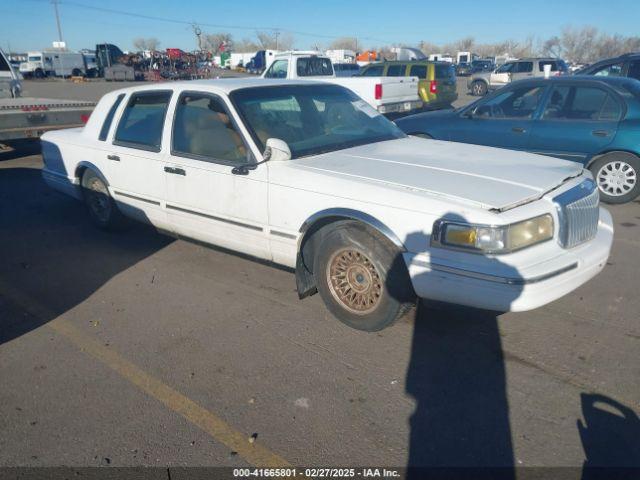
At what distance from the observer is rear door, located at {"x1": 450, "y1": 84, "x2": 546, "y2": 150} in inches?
272

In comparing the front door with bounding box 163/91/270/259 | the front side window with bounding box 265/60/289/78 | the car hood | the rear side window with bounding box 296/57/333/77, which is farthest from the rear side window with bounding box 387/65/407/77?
the front door with bounding box 163/91/270/259

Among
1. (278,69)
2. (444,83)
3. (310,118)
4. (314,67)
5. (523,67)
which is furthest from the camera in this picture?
(523,67)

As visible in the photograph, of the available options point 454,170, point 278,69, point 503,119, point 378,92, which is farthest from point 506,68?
point 454,170

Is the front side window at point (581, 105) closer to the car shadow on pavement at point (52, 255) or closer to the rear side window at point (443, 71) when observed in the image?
the car shadow on pavement at point (52, 255)

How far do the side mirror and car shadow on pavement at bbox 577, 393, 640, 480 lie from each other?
2458 millimetres

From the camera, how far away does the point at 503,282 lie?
116 inches

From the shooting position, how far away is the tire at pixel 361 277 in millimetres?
3355

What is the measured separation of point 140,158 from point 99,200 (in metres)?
1.27

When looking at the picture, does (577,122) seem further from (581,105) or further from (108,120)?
(108,120)

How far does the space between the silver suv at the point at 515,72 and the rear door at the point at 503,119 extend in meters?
18.2

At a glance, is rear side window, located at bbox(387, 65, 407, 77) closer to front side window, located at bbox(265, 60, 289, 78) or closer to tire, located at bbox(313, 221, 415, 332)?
front side window, located at bbox(265, 60, 289, 78)

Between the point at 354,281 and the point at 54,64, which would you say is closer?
the point at 354,281

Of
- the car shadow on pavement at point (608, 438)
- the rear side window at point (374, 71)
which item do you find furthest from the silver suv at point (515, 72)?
the car shadow on pavement at point (608, 438)

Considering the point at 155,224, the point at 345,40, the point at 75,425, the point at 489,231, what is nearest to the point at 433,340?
the point at 489,231
